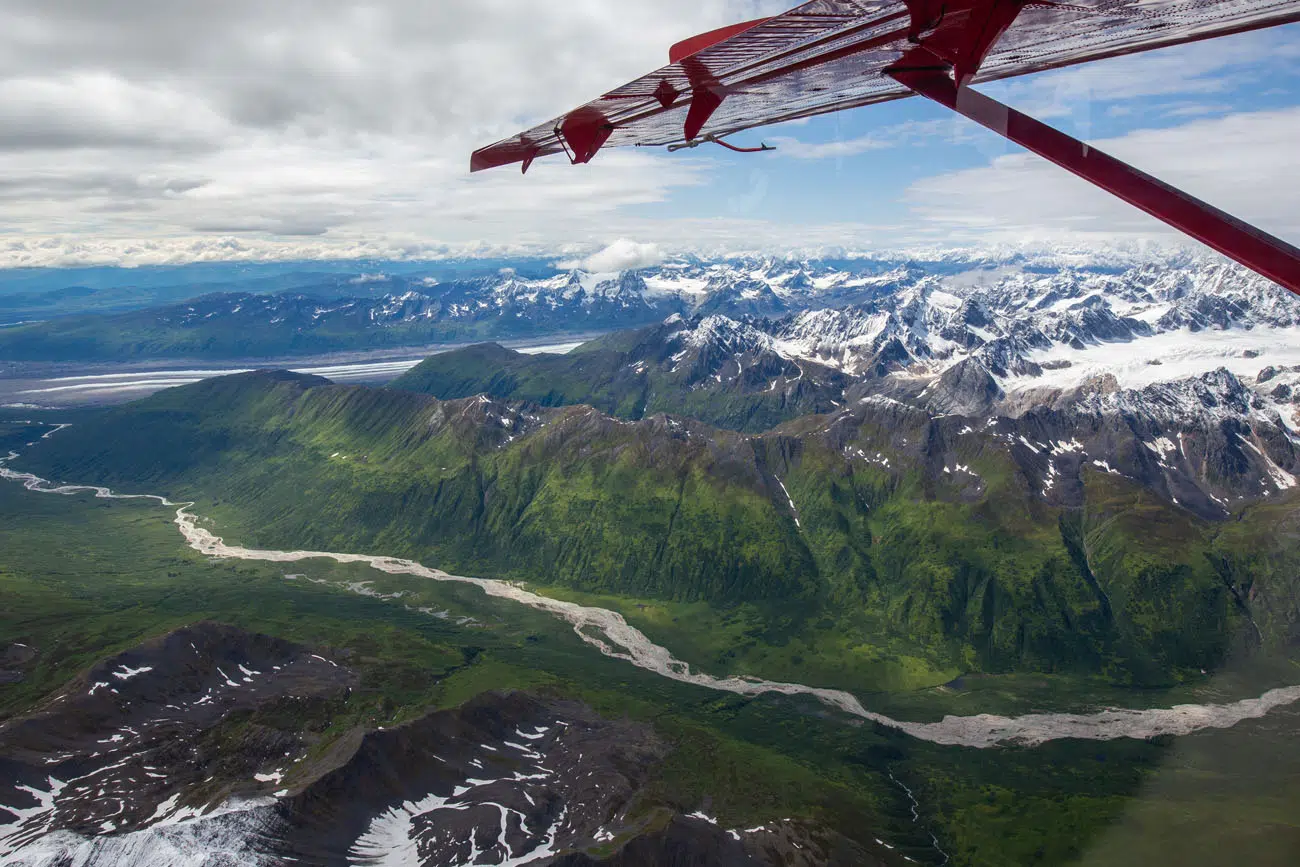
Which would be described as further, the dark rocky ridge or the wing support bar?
the dark rocky ridge

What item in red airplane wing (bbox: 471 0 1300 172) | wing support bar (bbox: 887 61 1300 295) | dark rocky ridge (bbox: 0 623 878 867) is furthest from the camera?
dark rocky ridge (bbox: 0 623 878 867)

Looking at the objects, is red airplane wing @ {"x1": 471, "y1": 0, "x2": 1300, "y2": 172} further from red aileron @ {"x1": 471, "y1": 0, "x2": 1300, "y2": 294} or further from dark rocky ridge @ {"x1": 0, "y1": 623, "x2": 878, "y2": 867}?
dark rocky ridge @ {"x1": 0, "y1": 623, "x2": 878, "y2": 867}

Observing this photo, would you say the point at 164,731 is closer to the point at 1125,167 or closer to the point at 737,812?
the point at 737,812

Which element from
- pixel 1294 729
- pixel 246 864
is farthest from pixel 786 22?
pixel 1294 729

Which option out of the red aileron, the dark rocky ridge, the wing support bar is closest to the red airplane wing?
the red aileron

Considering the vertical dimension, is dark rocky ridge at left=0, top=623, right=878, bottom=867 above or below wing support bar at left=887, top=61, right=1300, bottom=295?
below

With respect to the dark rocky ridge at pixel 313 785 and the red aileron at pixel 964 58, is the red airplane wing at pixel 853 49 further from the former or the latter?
the dark rocky ridge at pixel 313 785

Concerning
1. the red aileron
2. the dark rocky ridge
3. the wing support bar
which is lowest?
the dark rocky ridge

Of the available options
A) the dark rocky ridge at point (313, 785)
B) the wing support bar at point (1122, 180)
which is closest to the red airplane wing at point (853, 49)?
the wing support bar at point (1122, 180)
